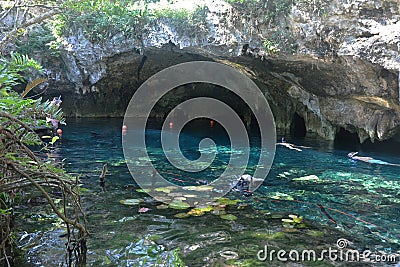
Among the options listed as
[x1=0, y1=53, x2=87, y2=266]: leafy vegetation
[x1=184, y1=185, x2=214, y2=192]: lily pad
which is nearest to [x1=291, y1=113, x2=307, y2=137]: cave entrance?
[x1=184, y1=185, x2=214, y2=192]: lily pad

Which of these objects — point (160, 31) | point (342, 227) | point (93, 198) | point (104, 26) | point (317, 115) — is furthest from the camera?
point (317, 115)

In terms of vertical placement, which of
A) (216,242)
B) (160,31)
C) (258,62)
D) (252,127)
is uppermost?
(160,31)

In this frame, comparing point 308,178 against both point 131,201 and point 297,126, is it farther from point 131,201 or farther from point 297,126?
point 297,126

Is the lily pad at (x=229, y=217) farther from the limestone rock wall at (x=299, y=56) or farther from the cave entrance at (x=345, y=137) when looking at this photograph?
the cave entrance at (x=345, y=137)

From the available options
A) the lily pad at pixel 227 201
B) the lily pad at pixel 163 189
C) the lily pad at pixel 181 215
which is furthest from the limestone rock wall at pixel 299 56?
the lily pad at pixel 181 215

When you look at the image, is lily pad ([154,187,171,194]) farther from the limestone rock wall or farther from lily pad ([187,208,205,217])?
the limestone rock wall

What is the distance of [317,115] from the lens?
13.9m

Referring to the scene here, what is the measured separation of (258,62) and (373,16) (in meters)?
4.14

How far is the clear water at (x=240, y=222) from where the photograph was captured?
3.89 meters

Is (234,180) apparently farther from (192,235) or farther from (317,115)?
(317,115)

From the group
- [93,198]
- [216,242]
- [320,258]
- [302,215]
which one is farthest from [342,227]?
[93,198]

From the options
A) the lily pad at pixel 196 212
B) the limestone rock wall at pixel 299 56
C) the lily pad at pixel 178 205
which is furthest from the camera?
the limestone rock wall at pixel 299 56

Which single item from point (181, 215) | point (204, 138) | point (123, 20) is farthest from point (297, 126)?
point (181, 215)

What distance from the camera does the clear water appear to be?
12.8 ft
